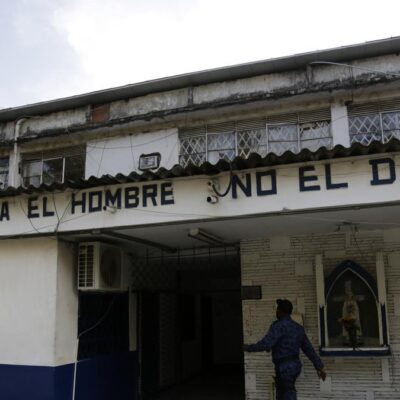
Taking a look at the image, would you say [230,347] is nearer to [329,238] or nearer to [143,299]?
[143,299]

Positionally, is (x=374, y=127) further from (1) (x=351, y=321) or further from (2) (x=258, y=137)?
(1) (x=351, y=321)

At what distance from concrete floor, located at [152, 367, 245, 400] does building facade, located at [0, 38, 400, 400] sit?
0.40ft

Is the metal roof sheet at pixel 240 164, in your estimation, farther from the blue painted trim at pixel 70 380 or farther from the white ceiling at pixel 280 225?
the blue painted trim at pixel 70 380

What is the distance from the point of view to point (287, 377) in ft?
19.4

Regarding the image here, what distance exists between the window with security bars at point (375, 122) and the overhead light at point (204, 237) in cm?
286

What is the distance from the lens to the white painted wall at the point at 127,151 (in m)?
9.20

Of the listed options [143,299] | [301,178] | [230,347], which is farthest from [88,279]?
[230,347]

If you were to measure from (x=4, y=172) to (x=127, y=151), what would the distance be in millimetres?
3054

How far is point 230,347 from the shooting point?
13781 millimetres

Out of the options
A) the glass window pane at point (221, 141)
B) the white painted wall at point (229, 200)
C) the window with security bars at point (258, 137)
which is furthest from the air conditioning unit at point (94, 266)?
→ the glass window pane at point (221, 141)

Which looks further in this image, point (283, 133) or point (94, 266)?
point (283, 133)

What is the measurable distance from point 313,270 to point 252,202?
188 cm

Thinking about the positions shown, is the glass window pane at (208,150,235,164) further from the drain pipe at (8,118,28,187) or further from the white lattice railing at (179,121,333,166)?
the drain pipe at (8,118,28,187)

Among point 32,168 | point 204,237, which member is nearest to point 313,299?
point 204,237
